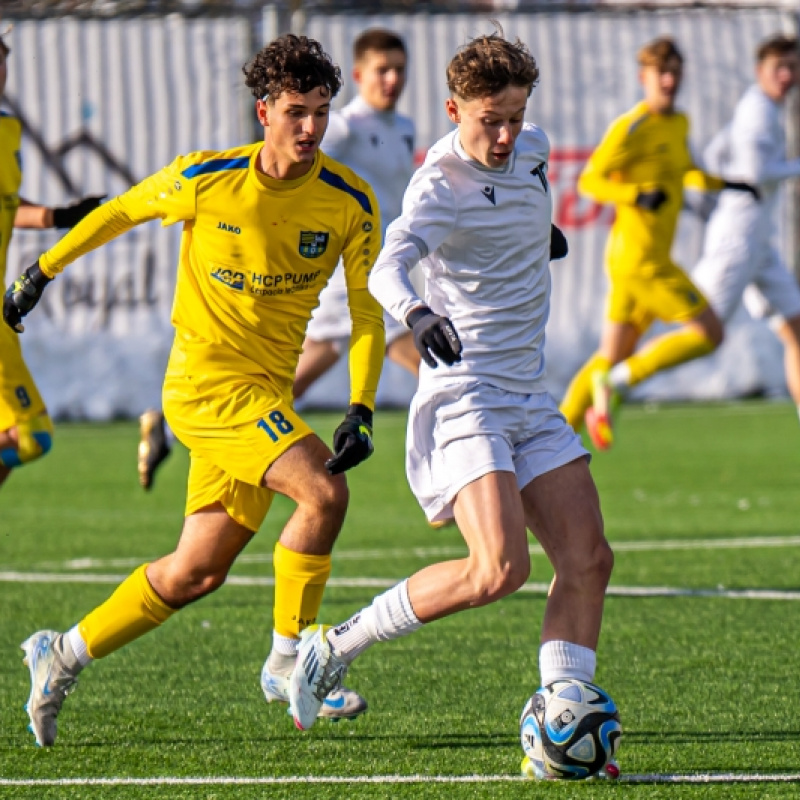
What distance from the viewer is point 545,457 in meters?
5.05

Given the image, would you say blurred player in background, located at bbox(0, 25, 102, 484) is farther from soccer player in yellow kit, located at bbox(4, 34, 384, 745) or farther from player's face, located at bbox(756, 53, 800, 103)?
player's face, located at bbox(756, 53, 800, 103)

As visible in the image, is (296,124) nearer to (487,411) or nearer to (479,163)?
(479,163)

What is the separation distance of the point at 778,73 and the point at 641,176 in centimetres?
115

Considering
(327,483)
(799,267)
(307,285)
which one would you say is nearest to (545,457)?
(327,483)

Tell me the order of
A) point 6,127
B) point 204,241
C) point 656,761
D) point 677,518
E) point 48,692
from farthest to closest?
point 677,518
point 6,127
point 204,241
point 48,692
point 656,761

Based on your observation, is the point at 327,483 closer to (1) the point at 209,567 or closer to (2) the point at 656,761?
(1) the point at 209,567

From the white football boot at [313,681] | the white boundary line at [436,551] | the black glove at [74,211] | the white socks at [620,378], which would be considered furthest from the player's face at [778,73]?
the white football boot at [313,681]

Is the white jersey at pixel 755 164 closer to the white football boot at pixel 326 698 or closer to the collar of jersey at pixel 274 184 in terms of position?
the collar of jersey at pixel 274 184

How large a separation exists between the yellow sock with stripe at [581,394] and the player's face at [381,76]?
2601 mm

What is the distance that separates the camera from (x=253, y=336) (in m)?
5.66

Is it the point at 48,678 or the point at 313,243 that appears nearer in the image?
the point at 48,678

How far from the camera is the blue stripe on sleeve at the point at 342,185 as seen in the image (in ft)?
18.7

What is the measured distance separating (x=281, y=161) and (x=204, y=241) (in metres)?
0.36

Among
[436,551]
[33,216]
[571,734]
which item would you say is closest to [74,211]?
[33,216]
